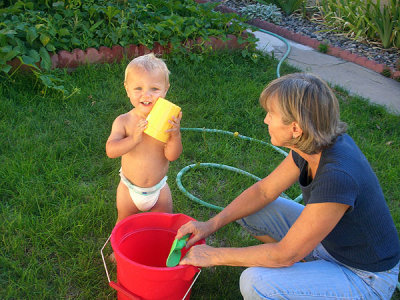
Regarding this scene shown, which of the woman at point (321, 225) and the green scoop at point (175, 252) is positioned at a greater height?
the woman at point (321, 225)

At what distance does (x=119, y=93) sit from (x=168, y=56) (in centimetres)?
90

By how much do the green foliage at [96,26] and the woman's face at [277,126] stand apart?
2393 mm

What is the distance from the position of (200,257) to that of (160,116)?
2.15 ft

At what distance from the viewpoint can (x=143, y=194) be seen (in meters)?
2.31

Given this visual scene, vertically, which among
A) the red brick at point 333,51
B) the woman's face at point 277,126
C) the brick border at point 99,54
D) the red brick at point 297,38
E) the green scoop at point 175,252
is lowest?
the red brick at point 297,38

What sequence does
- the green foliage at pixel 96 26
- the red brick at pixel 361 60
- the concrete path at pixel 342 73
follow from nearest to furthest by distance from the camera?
the green foliage at pixel 96 26 → the concrete path at pixel 342 73 → the red brick at pixel 361 60

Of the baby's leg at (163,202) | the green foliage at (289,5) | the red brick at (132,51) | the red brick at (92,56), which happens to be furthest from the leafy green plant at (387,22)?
the baby's leg at (163,202)

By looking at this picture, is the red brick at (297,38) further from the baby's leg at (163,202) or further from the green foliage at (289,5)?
the baby's leg at (163,202)

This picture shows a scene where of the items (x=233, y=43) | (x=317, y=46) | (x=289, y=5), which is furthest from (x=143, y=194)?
(x=289, y=5)

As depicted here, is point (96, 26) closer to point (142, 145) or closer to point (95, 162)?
point (95, 162)

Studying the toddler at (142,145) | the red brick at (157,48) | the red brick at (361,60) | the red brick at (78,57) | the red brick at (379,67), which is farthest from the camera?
the red brick at (361,60)

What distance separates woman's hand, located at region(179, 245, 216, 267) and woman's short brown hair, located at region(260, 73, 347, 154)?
1.94ft

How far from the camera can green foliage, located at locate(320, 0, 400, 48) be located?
5957mm

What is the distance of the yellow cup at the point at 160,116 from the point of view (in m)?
2.01
